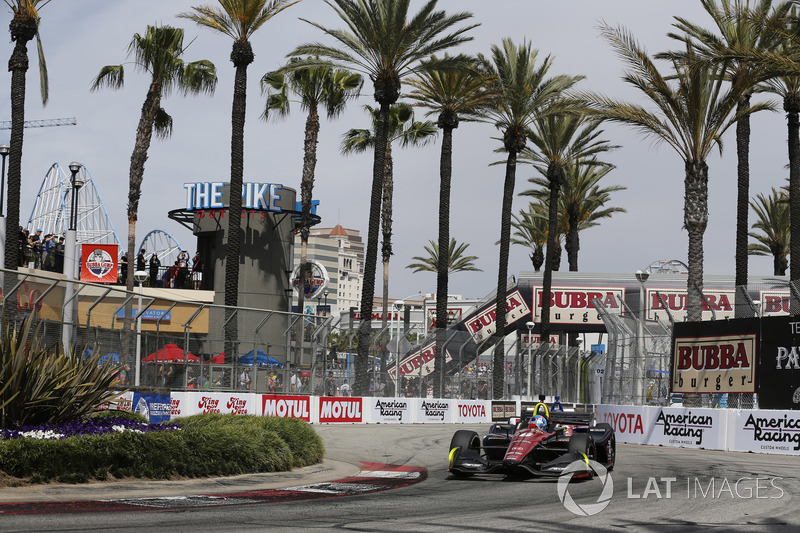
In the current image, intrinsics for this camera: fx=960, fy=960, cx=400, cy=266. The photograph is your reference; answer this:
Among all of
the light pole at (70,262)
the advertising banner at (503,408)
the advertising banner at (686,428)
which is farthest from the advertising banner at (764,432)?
the light pole at (70,262)

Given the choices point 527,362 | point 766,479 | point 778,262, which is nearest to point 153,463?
point 766,479

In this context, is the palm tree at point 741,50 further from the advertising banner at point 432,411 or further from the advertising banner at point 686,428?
the advertising banner at point 432,411

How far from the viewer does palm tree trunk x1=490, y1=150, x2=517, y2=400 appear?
128ft

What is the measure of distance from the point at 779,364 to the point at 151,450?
16.9 meters

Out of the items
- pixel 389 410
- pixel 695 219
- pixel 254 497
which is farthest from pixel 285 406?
pixel 254 497

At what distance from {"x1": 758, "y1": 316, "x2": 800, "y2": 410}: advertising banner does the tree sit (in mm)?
15165

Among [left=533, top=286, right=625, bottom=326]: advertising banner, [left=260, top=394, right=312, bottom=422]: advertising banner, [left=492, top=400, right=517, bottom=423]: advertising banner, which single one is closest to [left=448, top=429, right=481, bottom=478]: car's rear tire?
[left=260, top=394, right=312, bottom=422]: advertising banner

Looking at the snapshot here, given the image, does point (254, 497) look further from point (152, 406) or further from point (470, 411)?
point (470, 411)

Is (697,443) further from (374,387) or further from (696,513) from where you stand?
(696,513)

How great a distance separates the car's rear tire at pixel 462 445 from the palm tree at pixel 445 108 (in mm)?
19482

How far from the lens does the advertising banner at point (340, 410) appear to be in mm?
30000

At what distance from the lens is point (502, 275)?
40.6 metres

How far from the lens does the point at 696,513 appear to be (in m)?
10.6

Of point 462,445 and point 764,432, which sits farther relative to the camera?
Result: point 764,432
